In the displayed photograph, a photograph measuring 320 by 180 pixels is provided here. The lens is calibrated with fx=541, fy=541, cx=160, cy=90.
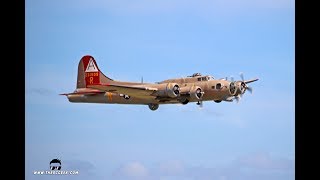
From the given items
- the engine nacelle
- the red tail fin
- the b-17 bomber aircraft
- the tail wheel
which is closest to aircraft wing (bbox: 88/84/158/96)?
the b-17 bomber aircraft

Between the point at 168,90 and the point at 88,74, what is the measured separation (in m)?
6.31

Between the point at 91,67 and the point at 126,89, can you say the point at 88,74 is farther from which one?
the point at 126,89

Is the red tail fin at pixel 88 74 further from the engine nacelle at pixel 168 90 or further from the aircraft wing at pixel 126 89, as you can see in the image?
Result: the engine nacelle at pixel 168 90

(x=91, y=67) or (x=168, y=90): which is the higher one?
(x=91, y=67)

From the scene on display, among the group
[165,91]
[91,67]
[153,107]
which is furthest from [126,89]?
[91,67]

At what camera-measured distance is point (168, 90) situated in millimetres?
32188

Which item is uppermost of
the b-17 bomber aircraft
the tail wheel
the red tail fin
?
the red tail fin

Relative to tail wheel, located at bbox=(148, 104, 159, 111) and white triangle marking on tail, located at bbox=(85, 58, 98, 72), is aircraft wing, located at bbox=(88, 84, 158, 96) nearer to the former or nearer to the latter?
tail wheel, located at bbox=(148, 104, 159, 111)

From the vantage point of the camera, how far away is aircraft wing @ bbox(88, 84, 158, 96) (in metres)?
31.8

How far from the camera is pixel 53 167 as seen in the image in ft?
80.5

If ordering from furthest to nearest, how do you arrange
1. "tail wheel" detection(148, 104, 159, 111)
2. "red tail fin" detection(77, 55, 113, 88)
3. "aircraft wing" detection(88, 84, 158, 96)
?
"red tail fin" detection(77, 55, 113, 88), "tail wheel" detection(148, 104, 159, 111), "aircraft wing" detection(88, 84, 158, 96)

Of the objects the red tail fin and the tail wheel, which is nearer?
the tail wheel
